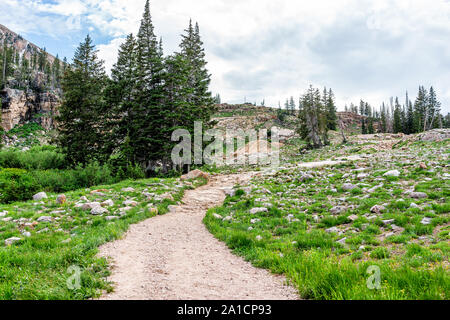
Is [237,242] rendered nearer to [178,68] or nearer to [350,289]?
[350,289]

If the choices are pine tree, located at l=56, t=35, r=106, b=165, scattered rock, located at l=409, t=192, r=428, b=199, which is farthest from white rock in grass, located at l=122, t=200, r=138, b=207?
pine tree, located at l=56, t=35, r=106, b=165

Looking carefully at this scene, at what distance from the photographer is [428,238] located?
17.9 feet

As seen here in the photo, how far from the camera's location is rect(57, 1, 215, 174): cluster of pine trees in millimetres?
23906

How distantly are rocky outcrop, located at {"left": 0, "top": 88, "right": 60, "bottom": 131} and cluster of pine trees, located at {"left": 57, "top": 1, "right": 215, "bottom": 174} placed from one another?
55.4 meters

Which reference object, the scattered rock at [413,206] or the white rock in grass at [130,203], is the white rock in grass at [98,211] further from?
the scattered rock at [413,206]

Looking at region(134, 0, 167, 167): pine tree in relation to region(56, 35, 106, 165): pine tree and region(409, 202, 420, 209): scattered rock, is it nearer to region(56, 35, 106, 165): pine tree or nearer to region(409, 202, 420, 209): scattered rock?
region(56, 35, 106, 165): pine tree

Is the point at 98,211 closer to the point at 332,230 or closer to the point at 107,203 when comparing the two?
the point at 107,203

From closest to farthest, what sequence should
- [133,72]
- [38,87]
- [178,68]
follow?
1. [178,68]
2. [133,72]
3. [38,87]

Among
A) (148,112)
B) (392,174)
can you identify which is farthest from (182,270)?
(148,112)

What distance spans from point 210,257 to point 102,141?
79.7ft

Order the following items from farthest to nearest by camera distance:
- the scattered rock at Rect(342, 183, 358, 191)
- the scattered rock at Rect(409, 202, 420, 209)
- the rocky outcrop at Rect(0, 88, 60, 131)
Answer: the rocky outcrop at Rect(0, 88, 60, 131) → the scattered rock at Rect(342, 183, 358, 191) → the scattered rock at Rect(409, 202, 420, 209)

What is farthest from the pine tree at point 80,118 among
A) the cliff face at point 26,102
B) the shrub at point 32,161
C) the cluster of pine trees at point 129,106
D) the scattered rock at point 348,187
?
the cliff face at point 26,102
